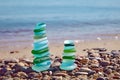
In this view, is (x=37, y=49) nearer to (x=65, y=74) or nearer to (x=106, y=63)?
(x=65, y=74)

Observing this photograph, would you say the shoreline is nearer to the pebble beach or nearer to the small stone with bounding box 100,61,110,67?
the pebble beach

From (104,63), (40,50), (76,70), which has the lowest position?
(76,70)

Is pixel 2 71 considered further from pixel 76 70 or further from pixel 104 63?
pixel 104 63

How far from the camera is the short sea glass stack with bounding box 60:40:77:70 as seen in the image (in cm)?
777

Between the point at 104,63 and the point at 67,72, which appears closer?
the point at 67,72

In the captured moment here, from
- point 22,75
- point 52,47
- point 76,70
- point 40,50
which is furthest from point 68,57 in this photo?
point 52,47

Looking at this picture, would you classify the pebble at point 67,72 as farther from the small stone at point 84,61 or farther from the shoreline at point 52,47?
the shoreline at point 52,47

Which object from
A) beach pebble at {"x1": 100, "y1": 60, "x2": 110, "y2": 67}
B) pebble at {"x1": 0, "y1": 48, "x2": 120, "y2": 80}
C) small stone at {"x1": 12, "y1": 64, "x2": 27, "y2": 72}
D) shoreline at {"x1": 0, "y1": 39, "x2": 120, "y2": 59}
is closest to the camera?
pebble at {"x1": 0, "y1": 48, "x2": 120, "y2": 80}

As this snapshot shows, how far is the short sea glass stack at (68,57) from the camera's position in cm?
777

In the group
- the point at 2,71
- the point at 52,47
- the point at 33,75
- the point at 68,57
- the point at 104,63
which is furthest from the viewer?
the point at 52,47

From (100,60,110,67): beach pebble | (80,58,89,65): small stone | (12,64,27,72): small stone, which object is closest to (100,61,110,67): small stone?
(100,60,110,67): beach pebble

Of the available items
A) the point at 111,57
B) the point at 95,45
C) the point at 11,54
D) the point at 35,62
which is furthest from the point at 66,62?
the point at 95,45

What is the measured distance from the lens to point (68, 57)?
7828 millimetres

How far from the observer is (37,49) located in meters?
7.74
